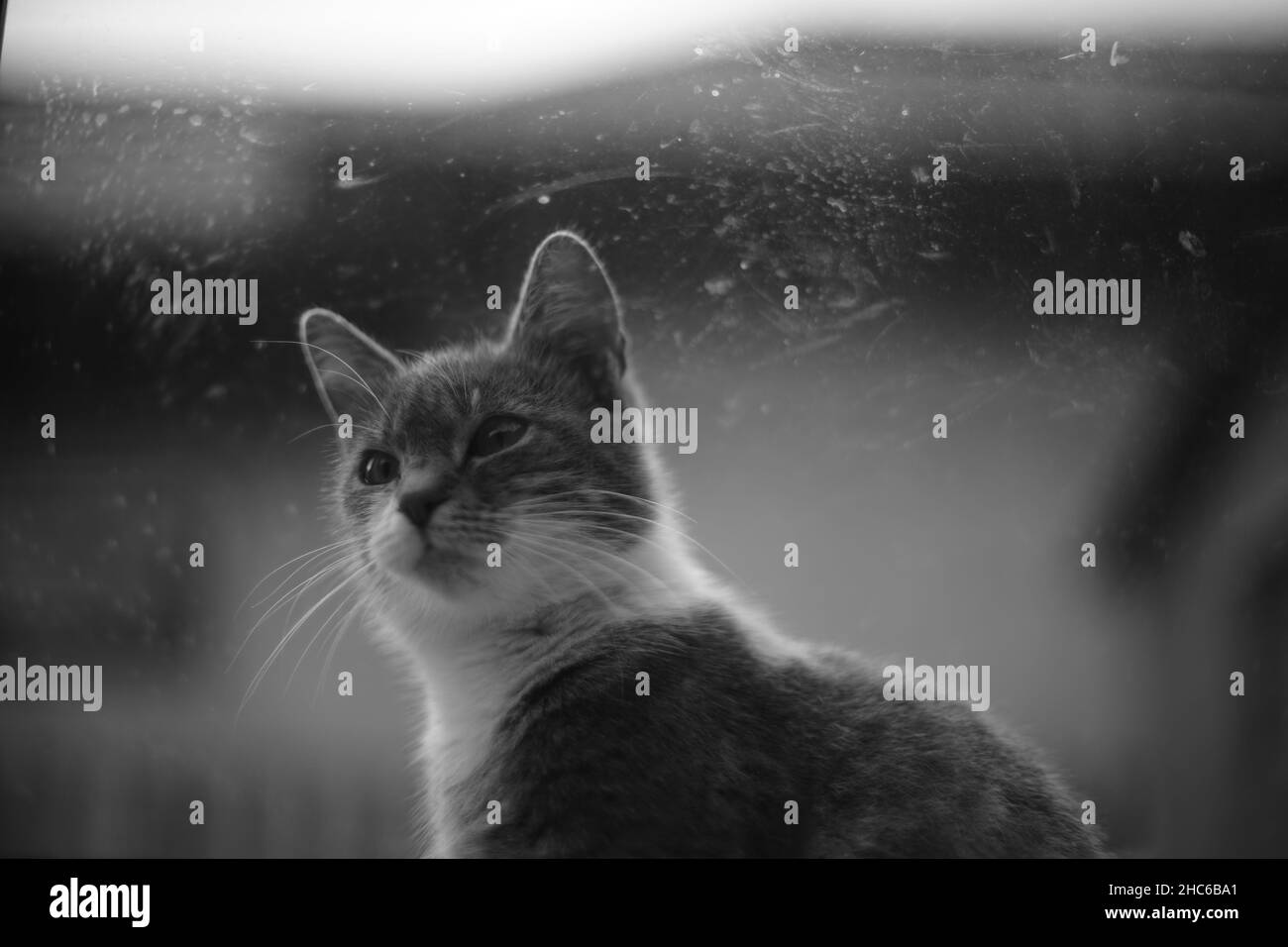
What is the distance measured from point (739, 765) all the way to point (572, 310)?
1.74 feet

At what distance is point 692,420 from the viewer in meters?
1.30

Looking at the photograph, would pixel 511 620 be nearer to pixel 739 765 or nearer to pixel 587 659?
pixel 587 659

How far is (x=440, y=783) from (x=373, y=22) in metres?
0.94

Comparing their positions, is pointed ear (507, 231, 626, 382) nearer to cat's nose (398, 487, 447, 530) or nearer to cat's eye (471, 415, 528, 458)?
cat's eye (471, 415, 528, 458)

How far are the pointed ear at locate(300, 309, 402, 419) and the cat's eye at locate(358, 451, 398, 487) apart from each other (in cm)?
6

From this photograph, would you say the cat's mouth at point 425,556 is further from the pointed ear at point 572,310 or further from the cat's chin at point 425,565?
the pointed ear at point 572,310

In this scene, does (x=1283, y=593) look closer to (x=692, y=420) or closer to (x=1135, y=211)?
(x=1135, y=211)

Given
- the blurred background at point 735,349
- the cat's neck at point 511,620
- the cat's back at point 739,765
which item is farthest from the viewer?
the blurred background at point 735,349

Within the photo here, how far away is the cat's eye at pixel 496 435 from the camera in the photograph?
1168mm

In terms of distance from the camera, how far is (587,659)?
1128 millimetres

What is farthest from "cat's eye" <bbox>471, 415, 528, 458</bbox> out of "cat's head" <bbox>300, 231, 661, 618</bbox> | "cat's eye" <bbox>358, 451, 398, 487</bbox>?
"cat's eye" <bbox>358, 451, 398, 487</bbox>

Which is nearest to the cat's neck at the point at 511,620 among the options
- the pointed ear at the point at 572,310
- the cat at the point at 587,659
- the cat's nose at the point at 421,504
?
the cat at the point at 587,659
